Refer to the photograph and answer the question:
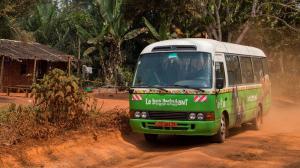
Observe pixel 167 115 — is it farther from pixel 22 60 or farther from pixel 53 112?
pixel 22 60

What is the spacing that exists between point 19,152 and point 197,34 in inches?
1024

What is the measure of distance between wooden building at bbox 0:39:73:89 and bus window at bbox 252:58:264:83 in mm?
16028

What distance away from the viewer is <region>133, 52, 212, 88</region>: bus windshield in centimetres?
1098

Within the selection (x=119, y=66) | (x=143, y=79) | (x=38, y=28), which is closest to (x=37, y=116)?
→ (x=143, y=79)

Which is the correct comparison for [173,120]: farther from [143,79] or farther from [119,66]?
[119,66]

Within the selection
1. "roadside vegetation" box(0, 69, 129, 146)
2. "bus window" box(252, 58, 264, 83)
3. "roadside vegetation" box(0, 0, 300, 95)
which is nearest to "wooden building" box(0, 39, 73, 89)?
"roadside vegetation" box(0, 0, 300, 95)

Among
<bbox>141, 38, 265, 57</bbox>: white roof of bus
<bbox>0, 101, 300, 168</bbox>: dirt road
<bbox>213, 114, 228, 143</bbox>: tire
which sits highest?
<bbox>141, 38, 265, 57</bbox>: white roof of bus

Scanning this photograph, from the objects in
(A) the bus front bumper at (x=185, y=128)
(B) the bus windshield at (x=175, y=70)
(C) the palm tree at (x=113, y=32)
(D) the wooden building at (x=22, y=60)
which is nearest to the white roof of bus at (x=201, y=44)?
(B) the bus windshield at (x=175, y=70)

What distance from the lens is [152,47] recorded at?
11898 mm

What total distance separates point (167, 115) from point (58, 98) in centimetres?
256

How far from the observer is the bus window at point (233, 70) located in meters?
12.2

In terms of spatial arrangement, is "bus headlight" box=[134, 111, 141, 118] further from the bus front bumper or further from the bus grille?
the bus grille

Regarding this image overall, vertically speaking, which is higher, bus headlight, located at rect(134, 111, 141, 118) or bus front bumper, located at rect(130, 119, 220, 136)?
bus headlight, located at rect(134, 111, 141, 118)

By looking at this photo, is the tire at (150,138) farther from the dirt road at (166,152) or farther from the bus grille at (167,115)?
the bus grille at (167,115)
